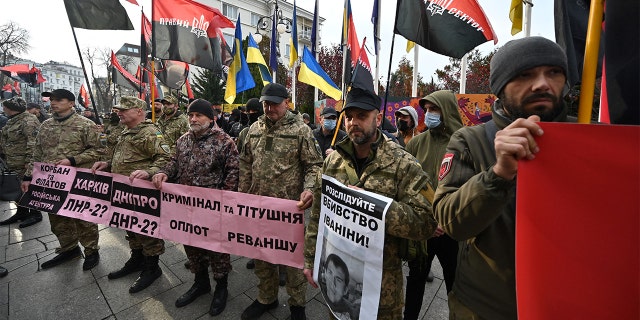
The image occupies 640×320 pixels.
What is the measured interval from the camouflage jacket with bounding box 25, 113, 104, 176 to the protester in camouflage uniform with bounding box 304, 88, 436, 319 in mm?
3798

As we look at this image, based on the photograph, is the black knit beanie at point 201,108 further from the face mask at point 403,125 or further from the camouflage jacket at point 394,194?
the face mask at point 403,125

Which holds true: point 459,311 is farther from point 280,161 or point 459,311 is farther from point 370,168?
point 280,161

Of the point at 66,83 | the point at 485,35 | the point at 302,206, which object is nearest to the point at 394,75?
the point at 485,35

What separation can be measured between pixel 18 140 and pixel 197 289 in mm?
5172

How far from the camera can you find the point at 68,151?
4.06 metres

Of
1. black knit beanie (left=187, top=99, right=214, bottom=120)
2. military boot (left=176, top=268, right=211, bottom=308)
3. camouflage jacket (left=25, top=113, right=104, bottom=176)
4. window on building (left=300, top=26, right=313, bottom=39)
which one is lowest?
military boot (left=176, top=268, right=211, bottom=308)

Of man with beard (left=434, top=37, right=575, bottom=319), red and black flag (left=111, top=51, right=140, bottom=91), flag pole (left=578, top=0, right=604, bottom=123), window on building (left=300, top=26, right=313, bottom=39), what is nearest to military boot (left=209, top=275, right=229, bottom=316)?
man with beard (left=434, top=37, right=575, bottom=319)

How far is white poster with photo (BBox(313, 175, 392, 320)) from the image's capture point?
1625 mm

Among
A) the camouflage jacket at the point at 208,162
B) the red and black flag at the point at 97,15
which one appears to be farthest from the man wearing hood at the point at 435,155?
the red and black flag at the point at 97,15

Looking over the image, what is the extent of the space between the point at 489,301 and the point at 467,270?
0.14m

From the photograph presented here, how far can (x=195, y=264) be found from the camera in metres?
3.19

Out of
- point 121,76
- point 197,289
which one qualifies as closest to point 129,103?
point 197,289

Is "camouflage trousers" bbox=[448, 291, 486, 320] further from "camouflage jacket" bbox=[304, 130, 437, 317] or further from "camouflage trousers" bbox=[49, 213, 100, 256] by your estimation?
"camouflage trousers" bbox=[49, 213, 100, 256]

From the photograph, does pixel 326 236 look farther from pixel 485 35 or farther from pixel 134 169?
pixel 485 35
